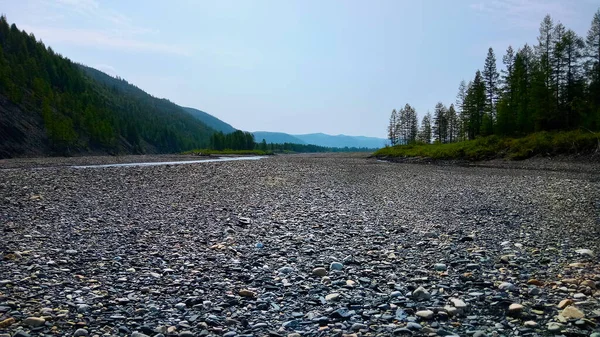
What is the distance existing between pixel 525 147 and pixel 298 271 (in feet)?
175

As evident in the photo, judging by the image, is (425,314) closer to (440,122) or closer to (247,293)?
(247,293)

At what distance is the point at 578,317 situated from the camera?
4984mm

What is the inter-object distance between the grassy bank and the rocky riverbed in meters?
37.7

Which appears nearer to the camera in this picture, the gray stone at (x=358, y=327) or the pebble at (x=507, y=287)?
the gray stone at (x=358, y=327)

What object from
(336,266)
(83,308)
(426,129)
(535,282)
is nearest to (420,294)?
(336,266)

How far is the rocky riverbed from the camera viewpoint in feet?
16.6

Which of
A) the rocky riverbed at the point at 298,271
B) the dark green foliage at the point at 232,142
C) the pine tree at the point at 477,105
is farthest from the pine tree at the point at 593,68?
the dark green foliage at the point at 232,142

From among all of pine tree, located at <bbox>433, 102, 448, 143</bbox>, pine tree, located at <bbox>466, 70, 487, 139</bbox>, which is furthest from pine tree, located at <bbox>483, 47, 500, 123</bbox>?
pine tree, located at <bbox>433, 102, 448, 143</bbox>

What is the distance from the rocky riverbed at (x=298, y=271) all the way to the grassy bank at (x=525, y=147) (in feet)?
124

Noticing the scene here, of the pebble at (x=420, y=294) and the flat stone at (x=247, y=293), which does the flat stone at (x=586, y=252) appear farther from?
the flat stone at (x=247, y=293)

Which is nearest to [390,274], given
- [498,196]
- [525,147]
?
[498,196]

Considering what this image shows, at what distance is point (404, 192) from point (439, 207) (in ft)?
18.4

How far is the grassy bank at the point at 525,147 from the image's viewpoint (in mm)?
43469

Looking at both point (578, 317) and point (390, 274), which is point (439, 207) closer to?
point (390, 274)
